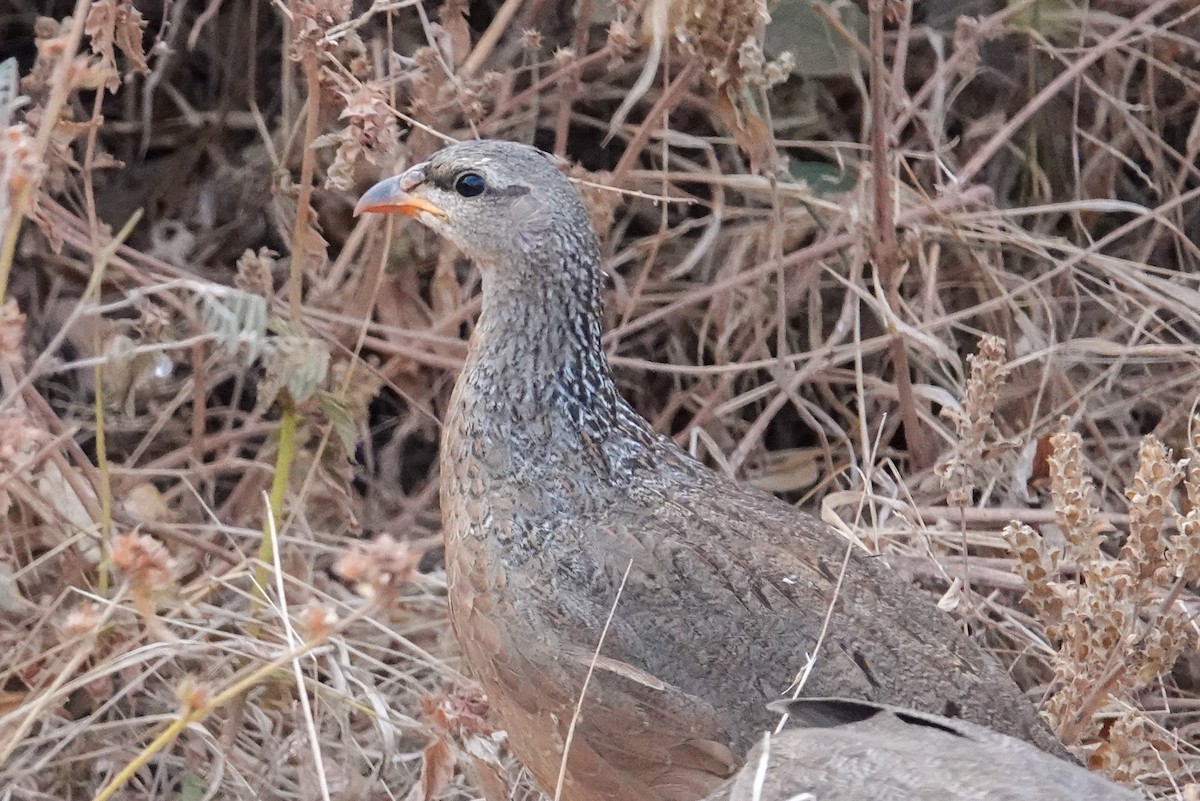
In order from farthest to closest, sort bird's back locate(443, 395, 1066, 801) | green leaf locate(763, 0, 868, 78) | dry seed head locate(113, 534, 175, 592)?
green leaf locate(763, 0, 868, 78)
bird's back locate(443, 395, 1066, 801)
dry seed head locate(113, 534, 175, 592)

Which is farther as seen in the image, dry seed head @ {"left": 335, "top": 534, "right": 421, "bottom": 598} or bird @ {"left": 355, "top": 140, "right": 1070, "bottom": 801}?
bird @ {"left": 355, "top": 140, "right": 1070, "bottom": 801}

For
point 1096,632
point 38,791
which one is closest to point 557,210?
point 1096,632

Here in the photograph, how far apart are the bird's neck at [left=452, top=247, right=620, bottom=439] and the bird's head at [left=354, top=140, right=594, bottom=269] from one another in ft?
0.13

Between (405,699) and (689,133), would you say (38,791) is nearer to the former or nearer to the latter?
(405,699)

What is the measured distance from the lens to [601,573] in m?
2.76

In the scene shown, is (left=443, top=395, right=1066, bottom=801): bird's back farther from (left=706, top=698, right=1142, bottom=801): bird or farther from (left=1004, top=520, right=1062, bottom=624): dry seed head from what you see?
(left=706, top=698, right=1142, bottom=801): bird

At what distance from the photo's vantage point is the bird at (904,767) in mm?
2084

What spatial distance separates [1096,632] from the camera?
2.87 meters

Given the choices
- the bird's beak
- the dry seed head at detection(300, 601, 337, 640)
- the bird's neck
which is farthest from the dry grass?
the dry seed head at detection(300, 601, 337, 640)

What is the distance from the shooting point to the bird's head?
3.05 metres

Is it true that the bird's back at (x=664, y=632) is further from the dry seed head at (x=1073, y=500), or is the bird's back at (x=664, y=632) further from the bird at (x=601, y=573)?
the dry seed head at (x=1073, y=500)

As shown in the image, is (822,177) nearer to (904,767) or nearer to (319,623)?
(904,767)

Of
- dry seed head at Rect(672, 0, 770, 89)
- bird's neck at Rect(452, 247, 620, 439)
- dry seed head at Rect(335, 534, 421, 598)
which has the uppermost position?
dry seed head at Rect(672, 0, 770, 89)

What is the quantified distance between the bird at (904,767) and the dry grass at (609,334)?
653 millimetres
